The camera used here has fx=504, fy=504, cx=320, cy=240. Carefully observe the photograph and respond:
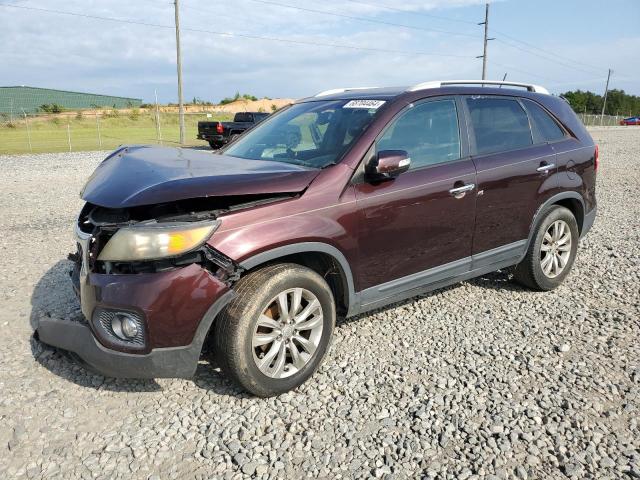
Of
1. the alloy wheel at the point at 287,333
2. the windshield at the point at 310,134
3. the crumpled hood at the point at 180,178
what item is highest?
the windshield at the point at 310,134

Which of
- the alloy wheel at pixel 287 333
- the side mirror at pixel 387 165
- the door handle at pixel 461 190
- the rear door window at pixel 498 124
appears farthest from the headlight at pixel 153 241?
the rear door window at pixel 498 124

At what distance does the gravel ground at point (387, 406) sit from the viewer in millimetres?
2531

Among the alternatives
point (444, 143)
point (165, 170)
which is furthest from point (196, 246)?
point (444, 143)

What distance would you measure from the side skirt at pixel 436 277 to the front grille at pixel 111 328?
1.42 m

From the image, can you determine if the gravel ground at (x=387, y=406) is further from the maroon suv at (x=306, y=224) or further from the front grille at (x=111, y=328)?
the front grille at (x=111, y=328)

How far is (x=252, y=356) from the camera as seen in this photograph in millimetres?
2930

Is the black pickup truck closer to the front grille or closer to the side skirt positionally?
the side skirt

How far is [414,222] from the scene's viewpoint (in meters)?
3.60

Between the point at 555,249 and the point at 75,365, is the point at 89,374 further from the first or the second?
the point at 555,249

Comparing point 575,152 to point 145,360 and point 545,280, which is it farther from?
point 145,360

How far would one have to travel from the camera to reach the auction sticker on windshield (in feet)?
12.2

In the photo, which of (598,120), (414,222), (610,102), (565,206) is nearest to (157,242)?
(414,222)

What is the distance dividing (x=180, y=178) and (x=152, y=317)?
777 millimetres

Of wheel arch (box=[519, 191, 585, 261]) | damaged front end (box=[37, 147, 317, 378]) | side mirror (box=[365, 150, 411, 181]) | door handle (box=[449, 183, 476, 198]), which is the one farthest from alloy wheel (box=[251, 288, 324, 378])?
wheel arch (box=[519, 191, 585, 261])
